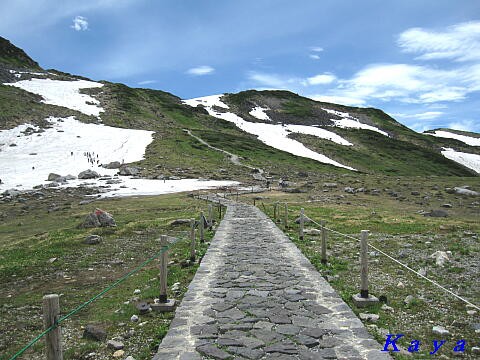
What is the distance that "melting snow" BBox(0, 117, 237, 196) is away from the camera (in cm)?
4603

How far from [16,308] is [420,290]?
11308mm

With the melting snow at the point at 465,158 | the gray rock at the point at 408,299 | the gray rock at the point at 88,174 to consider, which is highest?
the melting snow at the point at 465,158

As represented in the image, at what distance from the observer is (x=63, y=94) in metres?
105

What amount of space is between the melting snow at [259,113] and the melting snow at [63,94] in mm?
62454

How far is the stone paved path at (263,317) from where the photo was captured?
644 cm

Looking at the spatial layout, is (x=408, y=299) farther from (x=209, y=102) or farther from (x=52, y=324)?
(x=209, y=102)

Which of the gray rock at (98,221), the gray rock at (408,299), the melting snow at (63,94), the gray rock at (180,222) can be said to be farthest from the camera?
the melting snow at (63,94)

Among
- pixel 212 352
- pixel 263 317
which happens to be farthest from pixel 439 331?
pixel 212 352

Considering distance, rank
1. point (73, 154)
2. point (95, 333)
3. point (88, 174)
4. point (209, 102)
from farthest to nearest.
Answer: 1. point (209, 102)
2. point (73, 154)
3. point (88, 174)
4. point (95, 333)

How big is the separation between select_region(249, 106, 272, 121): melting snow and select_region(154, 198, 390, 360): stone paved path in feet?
437

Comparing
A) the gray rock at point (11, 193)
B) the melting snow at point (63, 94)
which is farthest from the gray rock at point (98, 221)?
the melting snow at point (63, 94)

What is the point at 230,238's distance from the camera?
17.7 m

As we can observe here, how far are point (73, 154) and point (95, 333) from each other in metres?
61.4

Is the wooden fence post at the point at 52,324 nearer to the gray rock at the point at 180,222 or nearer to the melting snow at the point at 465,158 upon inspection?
the gray rock at the point at 180,222
